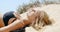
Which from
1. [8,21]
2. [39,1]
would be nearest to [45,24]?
[8,21]

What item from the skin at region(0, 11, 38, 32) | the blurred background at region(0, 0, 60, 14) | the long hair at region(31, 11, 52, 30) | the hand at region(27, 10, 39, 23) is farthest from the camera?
the blurred background at region(0, 0, 60, 14)

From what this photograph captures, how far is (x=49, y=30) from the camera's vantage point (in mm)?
1593

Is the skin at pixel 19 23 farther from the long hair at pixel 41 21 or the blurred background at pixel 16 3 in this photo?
the blurred background at pixel 16 3

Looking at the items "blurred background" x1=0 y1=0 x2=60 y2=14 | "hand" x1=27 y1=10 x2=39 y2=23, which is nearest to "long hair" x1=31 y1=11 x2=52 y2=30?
"hand" x1=27 y1=10 x2=39 y2=23

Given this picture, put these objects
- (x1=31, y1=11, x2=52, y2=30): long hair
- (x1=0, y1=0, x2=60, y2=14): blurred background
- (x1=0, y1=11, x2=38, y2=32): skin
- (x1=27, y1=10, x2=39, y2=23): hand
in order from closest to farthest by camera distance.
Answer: (x1=0, y1=11, x2=38, y2=32): skin → (x1=27, y1=10, x2=39, y2=23): hand → (x1=31, y1=11, x2=52, y2=30): long hair → (x1=0, y1=0, x2=60, y2=14): blurred background

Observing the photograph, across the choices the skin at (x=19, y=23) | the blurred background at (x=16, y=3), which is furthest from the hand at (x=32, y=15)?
the blurred background at (x=16, y=3)

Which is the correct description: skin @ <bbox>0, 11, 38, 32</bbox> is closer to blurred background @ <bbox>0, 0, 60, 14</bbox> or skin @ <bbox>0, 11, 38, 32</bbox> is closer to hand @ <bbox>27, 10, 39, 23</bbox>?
hand @ <bbox>27, 10, 39, 23</bbox>

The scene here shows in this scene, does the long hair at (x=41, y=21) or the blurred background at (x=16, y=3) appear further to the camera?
the blurred background at (x=16, y=3)

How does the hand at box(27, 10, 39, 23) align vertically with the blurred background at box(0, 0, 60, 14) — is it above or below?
below

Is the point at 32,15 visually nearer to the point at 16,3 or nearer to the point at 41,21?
the point at 41,21

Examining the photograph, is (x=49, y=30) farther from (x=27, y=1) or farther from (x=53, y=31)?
(x=27, y=1)

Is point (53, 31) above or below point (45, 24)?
below

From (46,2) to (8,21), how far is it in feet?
4.59

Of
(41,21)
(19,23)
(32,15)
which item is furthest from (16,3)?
(19,23)
